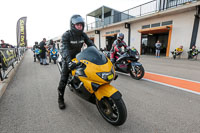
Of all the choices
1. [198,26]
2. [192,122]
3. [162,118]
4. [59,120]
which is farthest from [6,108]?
[198,26]

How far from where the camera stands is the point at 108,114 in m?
1.93

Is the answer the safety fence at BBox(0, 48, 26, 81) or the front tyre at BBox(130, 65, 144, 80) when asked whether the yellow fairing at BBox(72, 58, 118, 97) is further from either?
→ the safety fence at BBox(0, 48, 26, 81)

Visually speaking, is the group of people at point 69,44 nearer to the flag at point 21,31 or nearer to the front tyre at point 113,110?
the front tyre at point 113,110

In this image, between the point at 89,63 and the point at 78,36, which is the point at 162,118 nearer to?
the point at 89,63

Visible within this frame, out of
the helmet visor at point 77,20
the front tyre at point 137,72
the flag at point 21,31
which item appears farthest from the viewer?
the flag at point 21,31

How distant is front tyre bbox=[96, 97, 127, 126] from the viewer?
170 centimetres

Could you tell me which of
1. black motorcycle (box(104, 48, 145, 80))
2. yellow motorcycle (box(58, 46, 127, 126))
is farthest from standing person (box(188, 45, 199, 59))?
yellow motorcycle (box(58, 46, 127, 126))

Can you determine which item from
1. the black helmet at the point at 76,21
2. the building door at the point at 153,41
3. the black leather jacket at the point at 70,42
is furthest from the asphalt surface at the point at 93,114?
the building door at the point at 153,41

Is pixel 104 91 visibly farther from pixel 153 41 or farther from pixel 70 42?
pixel 153 41

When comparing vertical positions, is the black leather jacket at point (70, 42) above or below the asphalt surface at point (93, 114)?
above

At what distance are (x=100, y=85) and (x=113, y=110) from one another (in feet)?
1.72

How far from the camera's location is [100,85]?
5.88 ft

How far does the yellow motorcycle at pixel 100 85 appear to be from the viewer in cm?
171

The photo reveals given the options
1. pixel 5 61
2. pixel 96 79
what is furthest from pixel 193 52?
pixel 5 61
